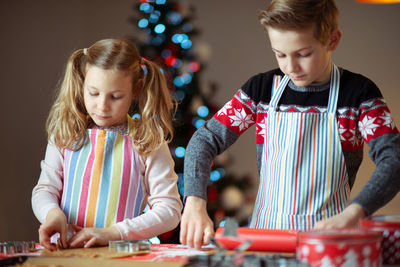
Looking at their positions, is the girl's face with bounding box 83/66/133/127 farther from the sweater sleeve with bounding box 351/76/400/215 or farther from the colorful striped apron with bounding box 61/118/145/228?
the sweater sleeve with bounding box 351/76/400/215

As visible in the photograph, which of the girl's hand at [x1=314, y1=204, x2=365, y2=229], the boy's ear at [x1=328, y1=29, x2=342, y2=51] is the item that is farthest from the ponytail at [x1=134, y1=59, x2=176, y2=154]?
the girl's hand at [x1=314, y1=204, x2=365, y2=229]

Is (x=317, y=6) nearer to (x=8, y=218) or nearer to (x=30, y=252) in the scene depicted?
(x=30, y=252)

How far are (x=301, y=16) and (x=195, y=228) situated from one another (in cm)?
56

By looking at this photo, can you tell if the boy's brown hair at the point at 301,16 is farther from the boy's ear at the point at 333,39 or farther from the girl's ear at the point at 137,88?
the girl's ear at the point at 137,88

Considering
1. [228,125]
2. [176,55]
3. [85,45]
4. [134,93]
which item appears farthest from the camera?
[85,45]

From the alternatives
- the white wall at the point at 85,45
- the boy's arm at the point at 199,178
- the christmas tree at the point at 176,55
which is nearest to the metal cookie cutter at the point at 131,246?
the boy's arm at the point at 199,178

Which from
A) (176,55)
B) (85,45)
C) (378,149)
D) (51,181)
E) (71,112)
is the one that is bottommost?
(51,181)

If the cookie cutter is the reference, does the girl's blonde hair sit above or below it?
above

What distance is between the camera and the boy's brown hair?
1.22 m

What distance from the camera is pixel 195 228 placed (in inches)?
44.9

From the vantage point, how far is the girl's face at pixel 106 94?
149cm

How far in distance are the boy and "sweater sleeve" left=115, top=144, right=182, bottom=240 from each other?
0.20 m

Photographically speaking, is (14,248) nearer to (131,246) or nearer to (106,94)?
(131,246)

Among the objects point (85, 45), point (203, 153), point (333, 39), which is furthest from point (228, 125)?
point (85, 45)
